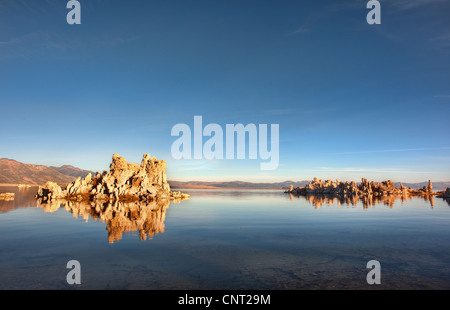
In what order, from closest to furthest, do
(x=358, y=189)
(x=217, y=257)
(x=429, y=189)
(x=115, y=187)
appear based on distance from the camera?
(x=217, y=257), (x=115, y=187), (x=358, y=189), (x=429, y=189)

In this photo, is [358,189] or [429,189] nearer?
[358,189]

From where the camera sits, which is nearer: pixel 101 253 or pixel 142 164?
pixel 101 253

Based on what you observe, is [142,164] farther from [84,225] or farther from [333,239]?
[333,239]

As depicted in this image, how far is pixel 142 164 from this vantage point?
86.0 m

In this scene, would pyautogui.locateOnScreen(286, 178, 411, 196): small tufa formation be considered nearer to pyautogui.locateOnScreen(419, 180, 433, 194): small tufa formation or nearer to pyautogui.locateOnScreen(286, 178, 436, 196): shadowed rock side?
pyautogui.locateOnScreen(286, 178, 436, 196): shadowed rock side

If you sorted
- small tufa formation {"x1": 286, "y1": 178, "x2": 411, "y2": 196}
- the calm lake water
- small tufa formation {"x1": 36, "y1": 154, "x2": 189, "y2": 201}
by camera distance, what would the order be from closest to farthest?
the calm lake water → small tufa formation {"x1": 36, "y1": 154, "x2": 189, "y2": 201} → small tufa formation {"x1": 286, "y1": 178, "x2": 411, "y2": 196}

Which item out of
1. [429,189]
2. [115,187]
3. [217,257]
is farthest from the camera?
[429,189]

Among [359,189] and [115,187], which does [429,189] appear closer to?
[359,189]

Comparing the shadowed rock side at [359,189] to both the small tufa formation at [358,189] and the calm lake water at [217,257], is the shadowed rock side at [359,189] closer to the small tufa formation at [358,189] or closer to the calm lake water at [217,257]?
the small tufa formation at [358,189]

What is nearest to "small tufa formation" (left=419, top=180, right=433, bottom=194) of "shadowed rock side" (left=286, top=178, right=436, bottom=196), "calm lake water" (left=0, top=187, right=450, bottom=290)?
"shadowed rock side" (left=286, top=178, right=436, bottom=196)

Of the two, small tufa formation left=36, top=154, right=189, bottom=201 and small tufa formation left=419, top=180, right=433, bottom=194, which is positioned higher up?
small tufa formation left=36, top=154, right=189, bottom=201

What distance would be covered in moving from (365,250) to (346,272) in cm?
732

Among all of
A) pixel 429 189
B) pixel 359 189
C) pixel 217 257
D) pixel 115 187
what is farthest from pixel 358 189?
pixel 217 257
